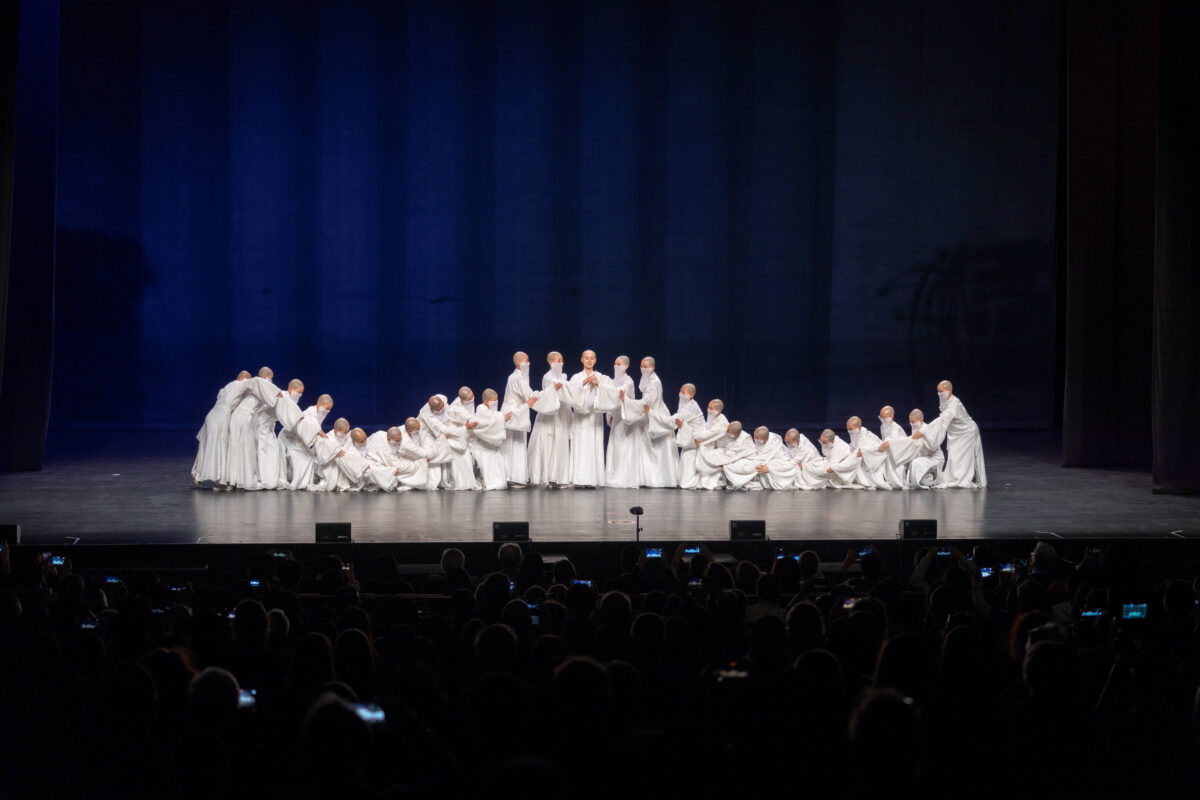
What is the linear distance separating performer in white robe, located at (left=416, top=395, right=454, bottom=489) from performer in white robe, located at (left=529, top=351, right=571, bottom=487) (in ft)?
3.59

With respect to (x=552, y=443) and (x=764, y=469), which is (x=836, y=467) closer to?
(x=764, y=469)

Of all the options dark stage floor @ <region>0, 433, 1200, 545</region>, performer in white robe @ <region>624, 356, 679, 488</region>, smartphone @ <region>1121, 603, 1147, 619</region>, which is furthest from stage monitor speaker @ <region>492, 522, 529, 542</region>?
performer in white robe @ <region>624, 356, 679, 488</region>

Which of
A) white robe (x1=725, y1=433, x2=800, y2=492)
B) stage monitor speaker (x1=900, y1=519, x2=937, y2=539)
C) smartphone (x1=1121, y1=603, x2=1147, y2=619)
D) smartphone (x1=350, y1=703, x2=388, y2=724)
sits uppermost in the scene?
white robe (x1=725, y1=433, x2=800, y2=492)

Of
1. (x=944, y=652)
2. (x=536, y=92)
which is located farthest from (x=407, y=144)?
(x=944, y=652)

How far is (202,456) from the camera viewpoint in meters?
13.7

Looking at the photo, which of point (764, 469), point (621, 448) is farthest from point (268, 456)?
point (764, 469)

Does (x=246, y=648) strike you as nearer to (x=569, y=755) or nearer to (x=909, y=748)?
(x=569, y=755)

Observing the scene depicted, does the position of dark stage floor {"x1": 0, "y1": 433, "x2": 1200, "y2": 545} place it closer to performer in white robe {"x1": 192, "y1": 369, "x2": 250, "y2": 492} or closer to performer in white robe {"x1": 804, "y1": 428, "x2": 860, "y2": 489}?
performer in white robe {"x1": 192, "y1": 369, "x2": 250, "y2": 492}

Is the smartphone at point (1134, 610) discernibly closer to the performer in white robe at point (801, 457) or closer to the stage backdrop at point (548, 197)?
the performer in white robe at point (801, 457)

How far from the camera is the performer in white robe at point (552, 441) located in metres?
14.2

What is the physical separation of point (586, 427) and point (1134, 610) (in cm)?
837

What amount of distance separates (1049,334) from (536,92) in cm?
983

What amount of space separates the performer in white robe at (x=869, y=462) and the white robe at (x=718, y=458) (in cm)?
131

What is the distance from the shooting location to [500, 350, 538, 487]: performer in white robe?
46.2 ft
